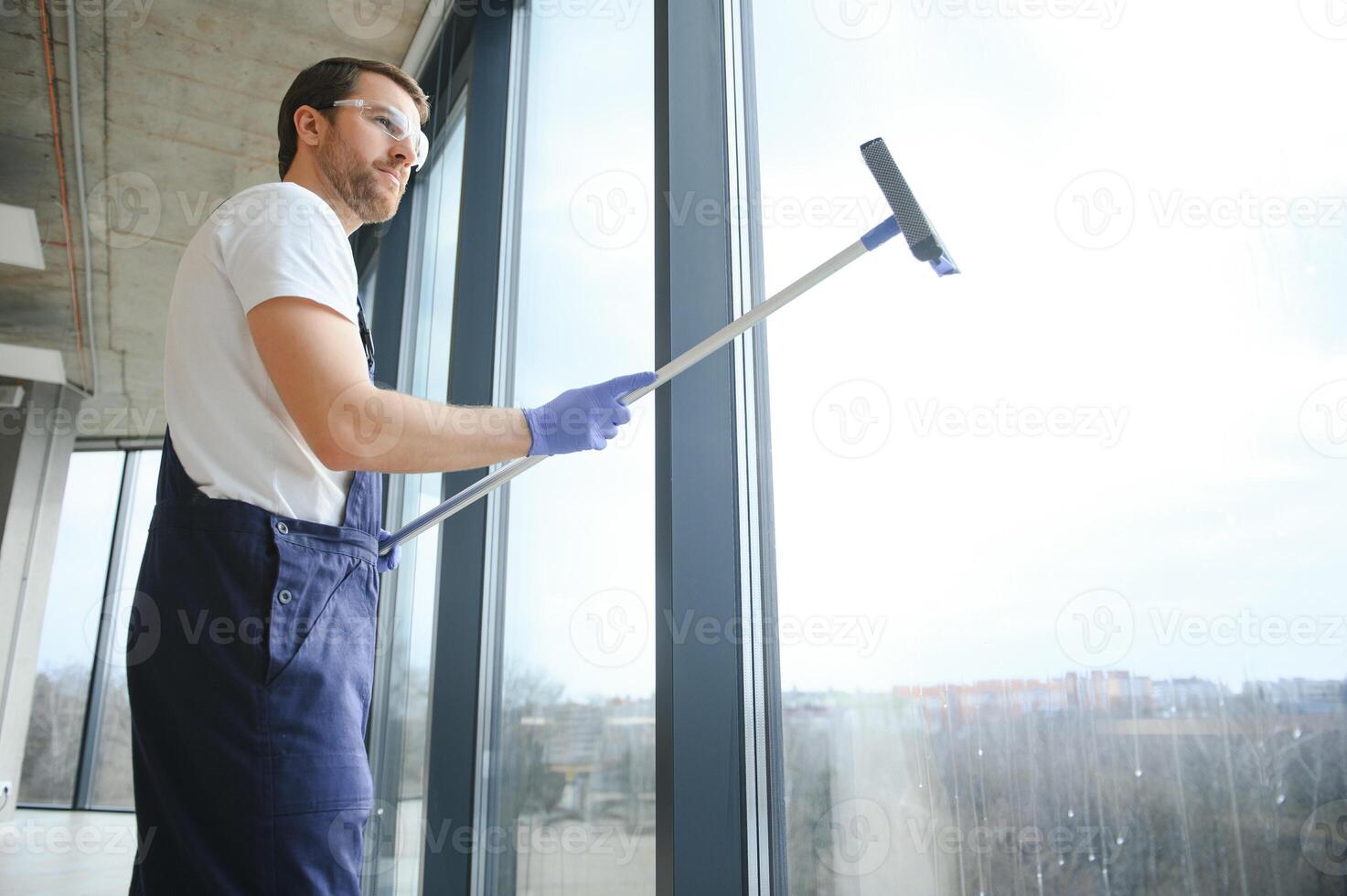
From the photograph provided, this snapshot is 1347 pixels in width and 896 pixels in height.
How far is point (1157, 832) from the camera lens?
83 cm

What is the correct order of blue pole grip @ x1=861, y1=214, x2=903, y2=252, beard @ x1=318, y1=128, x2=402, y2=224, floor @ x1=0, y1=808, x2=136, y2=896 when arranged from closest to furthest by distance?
blue pole grip @ x1=861, y1=214, x2=903, y2=252 < beard @ x1=318, y1=128, x2=402, y2=224 < floor @ x1=0, y1=808, x2=136, y2=896

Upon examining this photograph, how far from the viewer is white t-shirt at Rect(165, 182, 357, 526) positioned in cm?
98

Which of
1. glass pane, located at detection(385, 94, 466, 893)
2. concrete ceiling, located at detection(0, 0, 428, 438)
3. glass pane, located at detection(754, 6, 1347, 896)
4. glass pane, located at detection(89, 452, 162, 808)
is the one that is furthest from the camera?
glass pane, located at detection(89, 452, 162, 808)

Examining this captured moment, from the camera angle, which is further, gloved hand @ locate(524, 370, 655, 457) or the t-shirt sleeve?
gloved hand @ locate(524, 370, 655, 457)

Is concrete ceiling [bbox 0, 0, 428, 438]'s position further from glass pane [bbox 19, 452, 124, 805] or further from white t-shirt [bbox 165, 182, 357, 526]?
white t-shirt [bbox 165, 182, 357, 526]

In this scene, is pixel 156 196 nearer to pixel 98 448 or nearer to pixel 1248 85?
pixel 98 448

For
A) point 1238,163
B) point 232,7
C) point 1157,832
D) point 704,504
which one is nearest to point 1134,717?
point 1157,832

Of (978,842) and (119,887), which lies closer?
(978,842)

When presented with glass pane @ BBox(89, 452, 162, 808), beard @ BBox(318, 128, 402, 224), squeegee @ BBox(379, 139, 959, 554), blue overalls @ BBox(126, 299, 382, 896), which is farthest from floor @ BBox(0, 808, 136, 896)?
squeegee @ BBox(379, 139, 959, 554)

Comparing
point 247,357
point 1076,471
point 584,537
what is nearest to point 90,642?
point 584,537

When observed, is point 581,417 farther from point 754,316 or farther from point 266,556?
point 266,556

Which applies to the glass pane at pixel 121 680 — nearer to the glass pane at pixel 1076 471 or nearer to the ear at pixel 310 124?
the ear at pixel 310 124

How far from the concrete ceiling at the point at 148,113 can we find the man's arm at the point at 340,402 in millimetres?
2869

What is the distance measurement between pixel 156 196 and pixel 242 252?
14.3 ft
